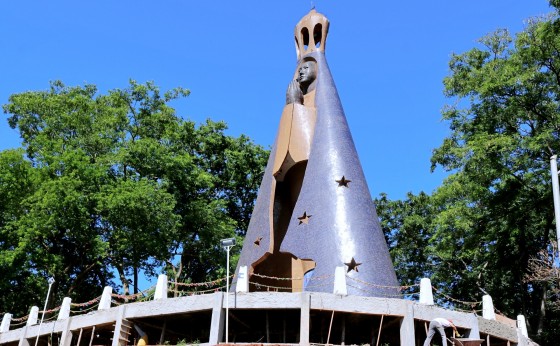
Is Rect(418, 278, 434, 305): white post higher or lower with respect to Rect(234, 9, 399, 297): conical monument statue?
lower

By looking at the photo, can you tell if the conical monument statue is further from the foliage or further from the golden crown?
the foliage

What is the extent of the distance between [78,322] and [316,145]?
350 inches

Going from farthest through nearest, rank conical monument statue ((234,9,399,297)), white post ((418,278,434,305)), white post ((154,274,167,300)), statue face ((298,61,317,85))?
statue face ((298,61,317,85))
conical monument statue ((234,9,399,297))
white post ((154,274,167,300))
white post ((418,278,434,305))

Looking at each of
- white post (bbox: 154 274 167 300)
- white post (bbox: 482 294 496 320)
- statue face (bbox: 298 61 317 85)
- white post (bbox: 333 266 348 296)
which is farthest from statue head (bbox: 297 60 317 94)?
white post (bbox: 482 294 496 320)

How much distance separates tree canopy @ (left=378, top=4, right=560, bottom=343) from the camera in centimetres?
2222

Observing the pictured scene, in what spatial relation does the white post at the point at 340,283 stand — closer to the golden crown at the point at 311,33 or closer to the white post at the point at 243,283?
the white post at the point at 243,283

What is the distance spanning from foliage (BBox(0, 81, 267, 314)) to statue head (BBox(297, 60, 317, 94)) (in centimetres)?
932

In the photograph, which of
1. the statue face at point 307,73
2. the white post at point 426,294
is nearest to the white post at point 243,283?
the white post at point 426,294

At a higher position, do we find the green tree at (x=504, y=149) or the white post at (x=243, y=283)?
the green tree at (x=504, y=149)

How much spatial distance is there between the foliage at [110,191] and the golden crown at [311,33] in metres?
9.65

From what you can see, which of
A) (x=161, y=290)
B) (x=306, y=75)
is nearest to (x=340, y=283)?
(x=161, y=290)

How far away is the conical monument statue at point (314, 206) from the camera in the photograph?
16812 mm

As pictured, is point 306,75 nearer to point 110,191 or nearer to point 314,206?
point 314,206

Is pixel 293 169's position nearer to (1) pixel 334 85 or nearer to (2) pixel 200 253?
(1) pixel 334 85
